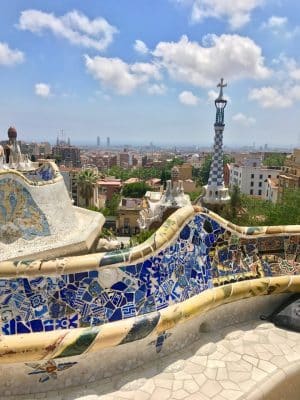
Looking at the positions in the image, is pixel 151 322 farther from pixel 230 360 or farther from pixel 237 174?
pixel 237 174

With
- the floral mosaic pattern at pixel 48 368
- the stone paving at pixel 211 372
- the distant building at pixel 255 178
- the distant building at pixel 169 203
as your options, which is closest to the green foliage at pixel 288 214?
the distant building at pixel 169 203

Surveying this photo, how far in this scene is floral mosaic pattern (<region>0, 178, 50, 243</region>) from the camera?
9.40 m

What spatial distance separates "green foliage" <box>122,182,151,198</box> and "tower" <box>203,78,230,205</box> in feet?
76.4

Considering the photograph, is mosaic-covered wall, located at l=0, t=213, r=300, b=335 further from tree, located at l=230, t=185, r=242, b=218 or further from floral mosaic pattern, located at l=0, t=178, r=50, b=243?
tree, located at l=230, t=185, r=242, b=218

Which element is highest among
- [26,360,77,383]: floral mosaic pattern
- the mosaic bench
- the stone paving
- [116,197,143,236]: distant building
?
the mosaic bench

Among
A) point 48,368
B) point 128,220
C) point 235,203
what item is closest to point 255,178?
point 128,220

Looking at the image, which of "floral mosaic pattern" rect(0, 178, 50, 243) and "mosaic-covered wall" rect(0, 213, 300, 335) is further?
"floral mosaic pattern" rect(0, 178, 50, 243)

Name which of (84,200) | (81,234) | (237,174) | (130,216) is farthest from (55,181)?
(237,174)

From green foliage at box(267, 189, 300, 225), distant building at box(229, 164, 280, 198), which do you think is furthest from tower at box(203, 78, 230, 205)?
distant building at box(229, 164, 280, 198)

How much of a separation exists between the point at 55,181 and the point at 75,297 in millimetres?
8743

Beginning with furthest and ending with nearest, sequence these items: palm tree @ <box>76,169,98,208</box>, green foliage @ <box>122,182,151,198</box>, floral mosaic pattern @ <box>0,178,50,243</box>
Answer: green foliage @ <box>122,182,151,198</box>, palm tree @ <box>76,169,98,208</box>, floral mosaic pattern @ <box>0,178,50,243</box>

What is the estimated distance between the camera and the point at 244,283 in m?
3.49

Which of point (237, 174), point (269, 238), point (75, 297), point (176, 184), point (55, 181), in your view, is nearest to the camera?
point (75, 297)

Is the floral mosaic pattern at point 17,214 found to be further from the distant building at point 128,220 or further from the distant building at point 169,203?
the distant building at point 128,220
